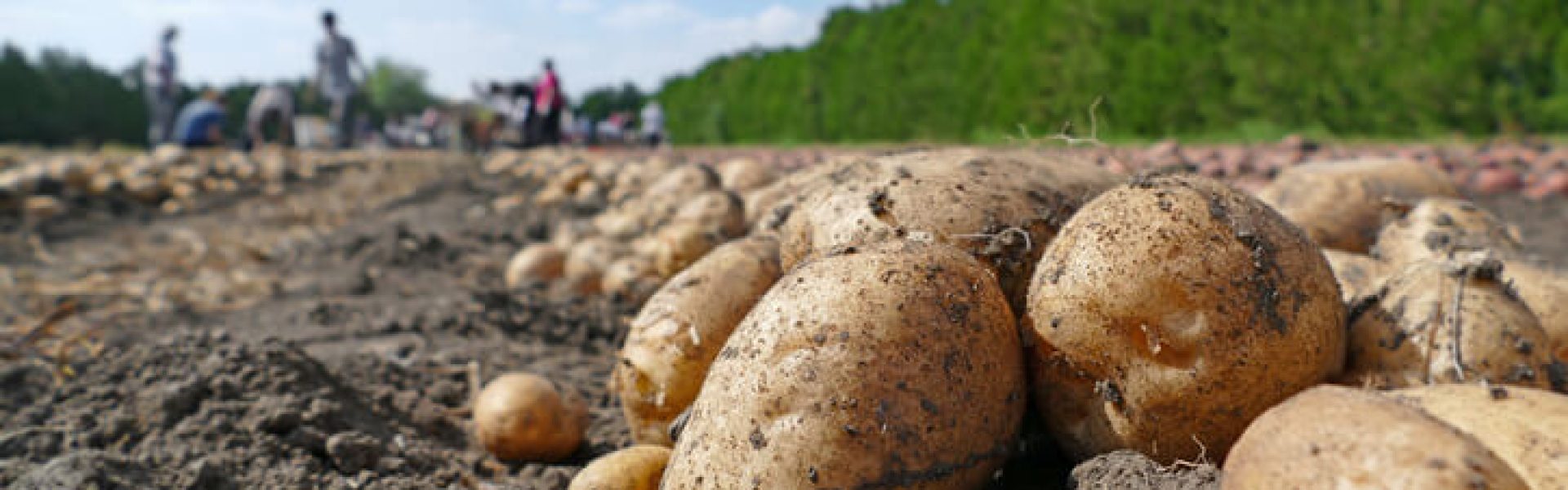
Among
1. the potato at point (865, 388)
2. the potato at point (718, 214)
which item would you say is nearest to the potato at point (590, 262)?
the potato at point (718, 214)

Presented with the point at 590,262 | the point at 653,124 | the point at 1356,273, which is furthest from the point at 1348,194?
the point at 653,124

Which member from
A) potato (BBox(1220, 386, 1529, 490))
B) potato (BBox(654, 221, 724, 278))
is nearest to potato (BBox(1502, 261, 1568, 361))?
potato (BBox(1220, 386, 1529, 490))

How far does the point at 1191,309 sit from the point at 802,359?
729 millimetres

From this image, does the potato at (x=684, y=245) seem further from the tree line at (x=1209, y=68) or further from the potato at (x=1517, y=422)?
the potato at (x=1517, y=422)

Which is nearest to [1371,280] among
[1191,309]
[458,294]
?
[1191,309]

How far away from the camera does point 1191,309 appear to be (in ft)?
5.89

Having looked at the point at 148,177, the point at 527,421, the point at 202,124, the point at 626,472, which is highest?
the point at 202,124

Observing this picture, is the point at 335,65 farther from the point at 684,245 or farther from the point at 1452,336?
the point at 1452,336

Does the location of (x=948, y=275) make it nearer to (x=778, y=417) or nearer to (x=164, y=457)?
(x=778, y=417)

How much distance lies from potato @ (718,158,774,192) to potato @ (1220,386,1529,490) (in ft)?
13.6

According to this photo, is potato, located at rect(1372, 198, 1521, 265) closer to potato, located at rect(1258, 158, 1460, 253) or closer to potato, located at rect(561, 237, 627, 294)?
potato, located at rect(1258, 158, 1460, 253)

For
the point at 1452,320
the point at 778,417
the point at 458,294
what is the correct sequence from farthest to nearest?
the point at 458,294, the point at 1452,320, the point at 778,417

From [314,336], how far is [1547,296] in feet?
14.7

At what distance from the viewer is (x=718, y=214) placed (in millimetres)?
4273
